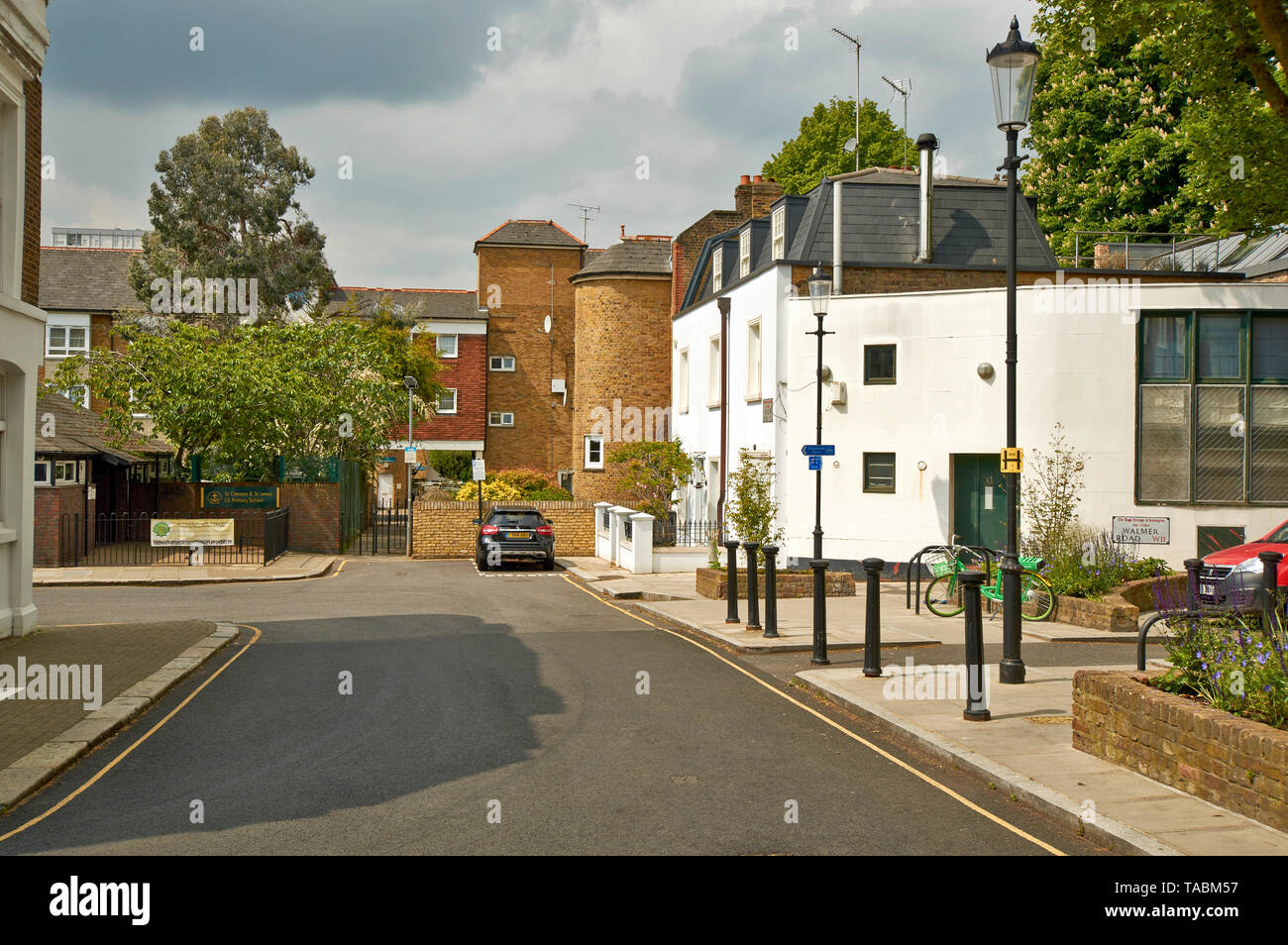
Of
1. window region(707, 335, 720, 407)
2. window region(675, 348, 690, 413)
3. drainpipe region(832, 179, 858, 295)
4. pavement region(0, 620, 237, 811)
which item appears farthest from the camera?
window region(675, 348, 690, 413)

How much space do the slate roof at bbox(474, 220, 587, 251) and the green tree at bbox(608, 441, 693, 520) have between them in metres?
20.9

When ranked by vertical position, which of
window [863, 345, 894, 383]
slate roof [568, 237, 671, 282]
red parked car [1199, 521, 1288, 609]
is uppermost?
slate roof [568, 237, 671, 282]

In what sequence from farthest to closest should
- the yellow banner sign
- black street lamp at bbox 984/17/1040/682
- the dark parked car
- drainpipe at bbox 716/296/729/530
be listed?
drainpipe at bbox 716/296/729/530 < the dark parked car < the yellow banner sign < black street lamp at bbox 984/17/1040/682

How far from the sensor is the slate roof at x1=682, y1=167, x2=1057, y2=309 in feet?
85.3

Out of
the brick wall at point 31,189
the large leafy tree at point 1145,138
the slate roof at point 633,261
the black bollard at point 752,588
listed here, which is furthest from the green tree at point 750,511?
the slate roof at point 633,261

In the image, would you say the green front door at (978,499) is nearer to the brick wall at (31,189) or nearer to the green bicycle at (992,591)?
the green bicycle at (992,591)

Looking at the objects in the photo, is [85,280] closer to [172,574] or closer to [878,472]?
[172,574]

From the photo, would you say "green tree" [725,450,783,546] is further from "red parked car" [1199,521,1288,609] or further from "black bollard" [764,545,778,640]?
"red parked car" [1199,521,1288,609]

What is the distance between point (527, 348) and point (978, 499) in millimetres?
31937

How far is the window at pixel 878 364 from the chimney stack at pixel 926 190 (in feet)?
12.7

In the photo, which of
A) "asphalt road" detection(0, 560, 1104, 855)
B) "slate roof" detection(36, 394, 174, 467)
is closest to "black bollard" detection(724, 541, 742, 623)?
"asphalt road" detection(0, 560, 1104, 855)

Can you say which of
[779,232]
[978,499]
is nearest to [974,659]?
[978,499]

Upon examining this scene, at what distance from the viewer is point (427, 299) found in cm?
5206

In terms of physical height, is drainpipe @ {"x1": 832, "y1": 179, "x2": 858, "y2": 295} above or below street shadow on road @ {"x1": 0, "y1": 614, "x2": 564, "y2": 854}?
above
